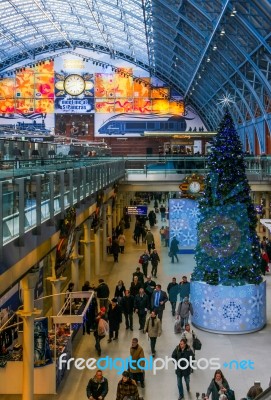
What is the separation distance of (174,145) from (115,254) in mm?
20894

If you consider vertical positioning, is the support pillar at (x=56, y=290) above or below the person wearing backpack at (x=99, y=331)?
above

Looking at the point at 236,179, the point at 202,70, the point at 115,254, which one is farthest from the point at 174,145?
the point at 236,179

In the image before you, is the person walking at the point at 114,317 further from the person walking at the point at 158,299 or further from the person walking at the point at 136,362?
the person walking at the point at 136,362

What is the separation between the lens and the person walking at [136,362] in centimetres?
1043

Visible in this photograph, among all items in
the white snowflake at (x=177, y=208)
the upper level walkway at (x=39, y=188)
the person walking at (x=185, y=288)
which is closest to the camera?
the upper level walkway at (x=39, y=188)

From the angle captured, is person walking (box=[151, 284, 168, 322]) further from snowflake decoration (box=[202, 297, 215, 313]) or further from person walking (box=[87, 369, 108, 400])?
person walking (box=[87, 369, 108, 400])

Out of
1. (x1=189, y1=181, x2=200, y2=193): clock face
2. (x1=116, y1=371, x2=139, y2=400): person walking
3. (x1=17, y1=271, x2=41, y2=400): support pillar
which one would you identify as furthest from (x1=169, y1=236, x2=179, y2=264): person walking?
(x1=116, y1=371, x2=139, y2=400): person walking

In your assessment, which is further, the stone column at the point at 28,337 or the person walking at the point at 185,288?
the person walking at the point at 185,288

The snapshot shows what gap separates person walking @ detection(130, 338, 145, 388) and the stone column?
1.73 metres

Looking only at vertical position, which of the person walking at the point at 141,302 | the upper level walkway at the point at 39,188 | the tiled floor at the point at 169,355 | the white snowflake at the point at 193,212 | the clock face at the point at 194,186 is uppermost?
the upper level walkway at the point at 39,188

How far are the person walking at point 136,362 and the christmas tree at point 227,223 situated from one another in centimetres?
450

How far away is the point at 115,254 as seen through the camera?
2589 centimetres

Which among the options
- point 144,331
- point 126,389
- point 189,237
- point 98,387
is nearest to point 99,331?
point 144,331

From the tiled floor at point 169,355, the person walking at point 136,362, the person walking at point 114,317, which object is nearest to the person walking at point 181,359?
the tiled floor at point 169,355
